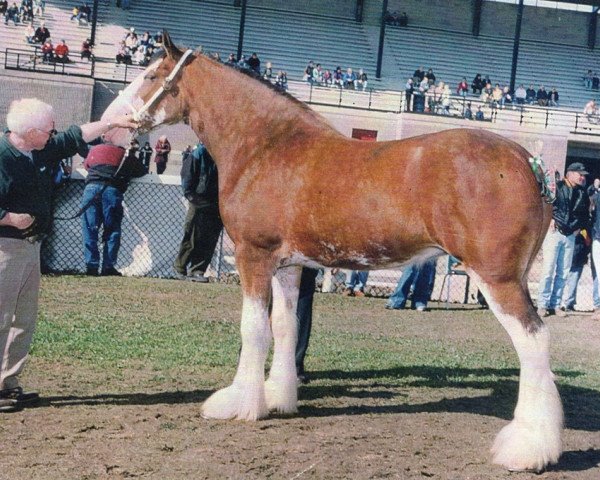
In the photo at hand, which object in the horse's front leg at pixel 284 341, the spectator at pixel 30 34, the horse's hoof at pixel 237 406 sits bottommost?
the horse's hoof at pixel 237 406

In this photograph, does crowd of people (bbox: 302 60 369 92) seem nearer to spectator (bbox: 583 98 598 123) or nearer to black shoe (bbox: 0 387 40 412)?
spectator (bbox: 583 98 598 123)

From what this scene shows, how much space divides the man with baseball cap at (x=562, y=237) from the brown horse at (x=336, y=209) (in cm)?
860

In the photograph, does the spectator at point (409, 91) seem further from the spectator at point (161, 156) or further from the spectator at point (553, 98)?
the spectator at point (161, 156)

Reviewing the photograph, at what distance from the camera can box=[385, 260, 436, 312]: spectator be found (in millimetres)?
13438

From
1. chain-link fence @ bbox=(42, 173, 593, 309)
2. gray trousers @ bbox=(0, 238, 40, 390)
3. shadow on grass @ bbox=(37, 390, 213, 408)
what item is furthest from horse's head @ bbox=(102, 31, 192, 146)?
chain-link fence @ bbox=(42, 173, 593, 309)

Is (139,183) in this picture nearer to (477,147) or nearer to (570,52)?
(477,147)

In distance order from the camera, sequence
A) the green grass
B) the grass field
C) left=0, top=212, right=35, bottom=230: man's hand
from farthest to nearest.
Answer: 1. the green grass
2. left=0, top=212, right=35, bottom=230: man's hand
3. the grass field

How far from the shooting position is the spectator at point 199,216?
12555mm

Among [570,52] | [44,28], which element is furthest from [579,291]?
[570,52]

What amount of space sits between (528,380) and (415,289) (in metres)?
8.33

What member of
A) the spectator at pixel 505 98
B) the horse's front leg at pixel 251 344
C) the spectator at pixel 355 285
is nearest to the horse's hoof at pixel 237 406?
the horse's front leg at pixel 251 344

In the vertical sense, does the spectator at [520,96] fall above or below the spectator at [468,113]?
above

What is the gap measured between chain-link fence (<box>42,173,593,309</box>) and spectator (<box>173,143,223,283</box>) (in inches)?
24.3

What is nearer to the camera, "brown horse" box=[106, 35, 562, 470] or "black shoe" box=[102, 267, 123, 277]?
"brown horse" box=[106, 35, 562, 470]
